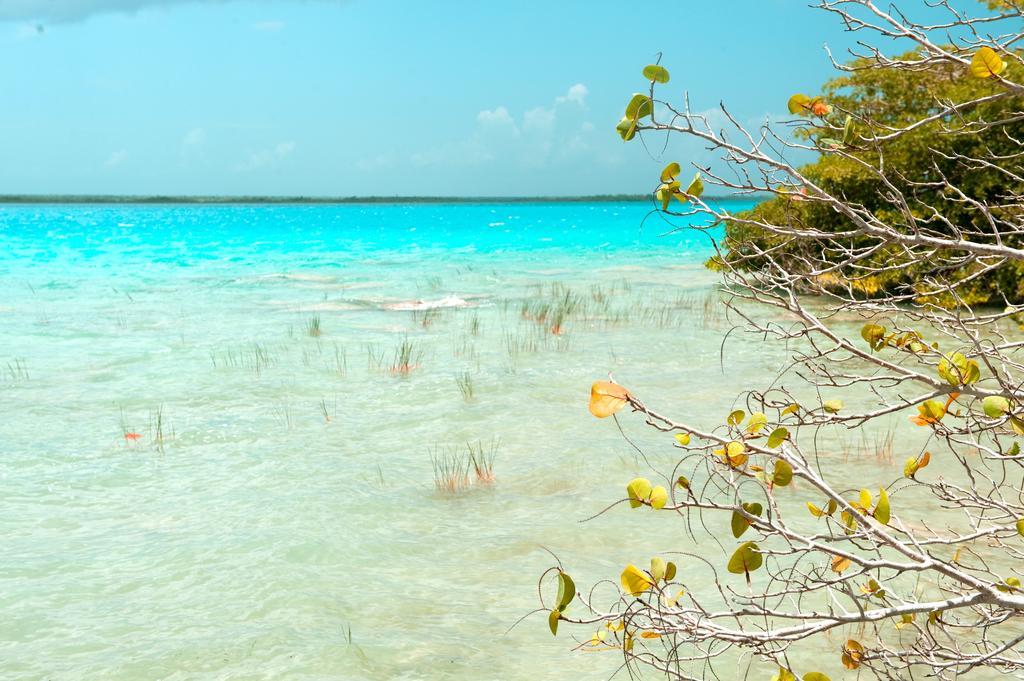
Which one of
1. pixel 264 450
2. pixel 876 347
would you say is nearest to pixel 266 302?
pixel 264 450

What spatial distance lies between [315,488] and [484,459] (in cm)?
131

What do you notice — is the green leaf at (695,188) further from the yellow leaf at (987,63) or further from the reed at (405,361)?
the reed at (405,361)

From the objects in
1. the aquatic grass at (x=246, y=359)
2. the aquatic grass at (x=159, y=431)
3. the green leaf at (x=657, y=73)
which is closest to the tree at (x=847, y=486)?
the green leaf at (x=657, y=73)

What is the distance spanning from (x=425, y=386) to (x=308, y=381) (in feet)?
4.52

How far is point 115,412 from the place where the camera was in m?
8.23

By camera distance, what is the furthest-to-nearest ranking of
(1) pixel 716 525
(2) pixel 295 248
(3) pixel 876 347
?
1. (2) pixel 295 248
2. (1) pixel 716 525
3. (3) pixel 876 347

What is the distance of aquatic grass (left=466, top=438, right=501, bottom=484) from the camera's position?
6242 mm

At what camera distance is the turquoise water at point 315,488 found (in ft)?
13.3

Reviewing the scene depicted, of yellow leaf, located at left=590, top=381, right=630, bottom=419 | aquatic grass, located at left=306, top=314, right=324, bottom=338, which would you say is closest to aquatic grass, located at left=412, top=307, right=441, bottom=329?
aquatic grass, located at left=306, top=314, right=324, bottom=338

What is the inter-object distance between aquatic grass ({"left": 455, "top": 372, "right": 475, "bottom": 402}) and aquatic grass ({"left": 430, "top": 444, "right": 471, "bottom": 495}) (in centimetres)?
186

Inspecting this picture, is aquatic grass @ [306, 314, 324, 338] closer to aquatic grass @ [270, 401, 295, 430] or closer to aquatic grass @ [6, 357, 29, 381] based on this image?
aquatic grass @ [6, 357, 29, 381]

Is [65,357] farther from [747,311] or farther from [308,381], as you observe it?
[747,311]

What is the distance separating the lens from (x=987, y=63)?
2.20 metres

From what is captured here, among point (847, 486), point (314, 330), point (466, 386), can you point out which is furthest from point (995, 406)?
point (314, 330)
